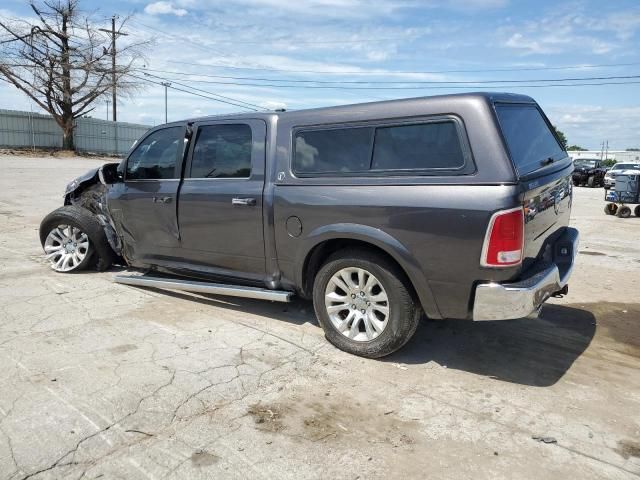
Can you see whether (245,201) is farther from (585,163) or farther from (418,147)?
(585,163)

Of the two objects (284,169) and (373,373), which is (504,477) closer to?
(373,373)

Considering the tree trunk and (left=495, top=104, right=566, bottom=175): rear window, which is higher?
the tree trunk

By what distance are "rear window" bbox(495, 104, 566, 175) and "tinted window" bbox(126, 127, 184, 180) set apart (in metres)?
3.10

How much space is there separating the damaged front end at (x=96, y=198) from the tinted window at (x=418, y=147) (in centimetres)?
350

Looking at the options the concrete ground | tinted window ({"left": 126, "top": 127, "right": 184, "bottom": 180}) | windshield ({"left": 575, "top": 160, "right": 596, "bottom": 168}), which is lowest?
the concrete ground

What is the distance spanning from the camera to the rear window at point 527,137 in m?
3.57

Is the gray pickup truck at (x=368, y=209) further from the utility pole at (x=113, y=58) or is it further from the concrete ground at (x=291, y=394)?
the utility pole at (x=113, y=58)

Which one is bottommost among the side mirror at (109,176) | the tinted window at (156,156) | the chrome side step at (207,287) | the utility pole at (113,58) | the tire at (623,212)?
the chrome side step at (207,287)

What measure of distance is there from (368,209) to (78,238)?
4.22m

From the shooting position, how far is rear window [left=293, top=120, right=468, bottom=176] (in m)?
3.61

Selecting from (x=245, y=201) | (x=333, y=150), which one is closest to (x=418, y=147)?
(x=333, y=150)

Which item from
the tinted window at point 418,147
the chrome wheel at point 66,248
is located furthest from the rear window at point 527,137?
the chrome wheel at point 66,248

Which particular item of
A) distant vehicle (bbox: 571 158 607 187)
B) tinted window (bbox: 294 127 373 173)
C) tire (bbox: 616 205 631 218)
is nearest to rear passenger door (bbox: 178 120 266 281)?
tinted window (bbox: 294 127 373 173)

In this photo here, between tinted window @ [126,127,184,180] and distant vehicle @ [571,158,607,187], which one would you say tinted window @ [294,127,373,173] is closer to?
tinted window @ [126,127,184,180]
